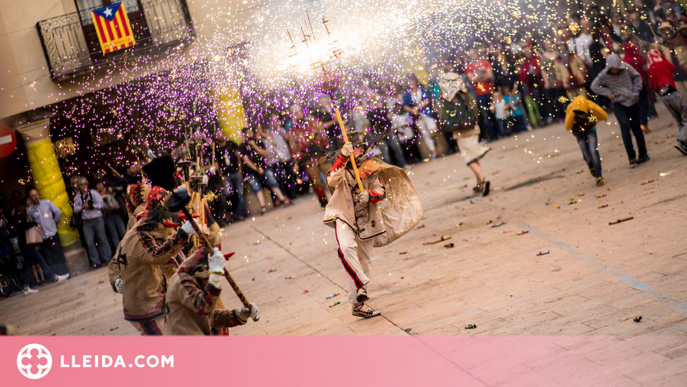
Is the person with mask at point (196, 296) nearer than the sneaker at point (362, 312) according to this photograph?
Yes

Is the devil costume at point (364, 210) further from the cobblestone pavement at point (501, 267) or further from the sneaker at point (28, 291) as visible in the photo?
the sneaker at point (28, 291)

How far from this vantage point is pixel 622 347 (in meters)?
4.45

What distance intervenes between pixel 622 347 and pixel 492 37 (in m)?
11.8

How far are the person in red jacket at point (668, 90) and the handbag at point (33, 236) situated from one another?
1173 cm

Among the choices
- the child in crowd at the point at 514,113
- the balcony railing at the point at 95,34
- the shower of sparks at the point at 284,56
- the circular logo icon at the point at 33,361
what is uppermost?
the balcony railing at the point at 95,34

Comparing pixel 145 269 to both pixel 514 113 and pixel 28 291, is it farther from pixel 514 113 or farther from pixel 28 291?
pixel 514 113

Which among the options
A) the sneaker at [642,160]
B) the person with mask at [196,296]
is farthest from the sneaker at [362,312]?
the sneaker at [642,160]

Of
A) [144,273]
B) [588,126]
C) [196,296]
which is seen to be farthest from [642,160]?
[196,296]

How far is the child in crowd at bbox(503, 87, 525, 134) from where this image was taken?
1726 cm

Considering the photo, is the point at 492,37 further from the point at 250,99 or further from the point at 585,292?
the point at 585,292

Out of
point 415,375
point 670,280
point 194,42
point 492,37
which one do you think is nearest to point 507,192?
point 492,37

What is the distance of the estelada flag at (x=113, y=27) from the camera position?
1728 centimetres

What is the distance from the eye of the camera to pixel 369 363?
5.29 meters

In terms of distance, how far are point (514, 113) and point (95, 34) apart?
449 inches
